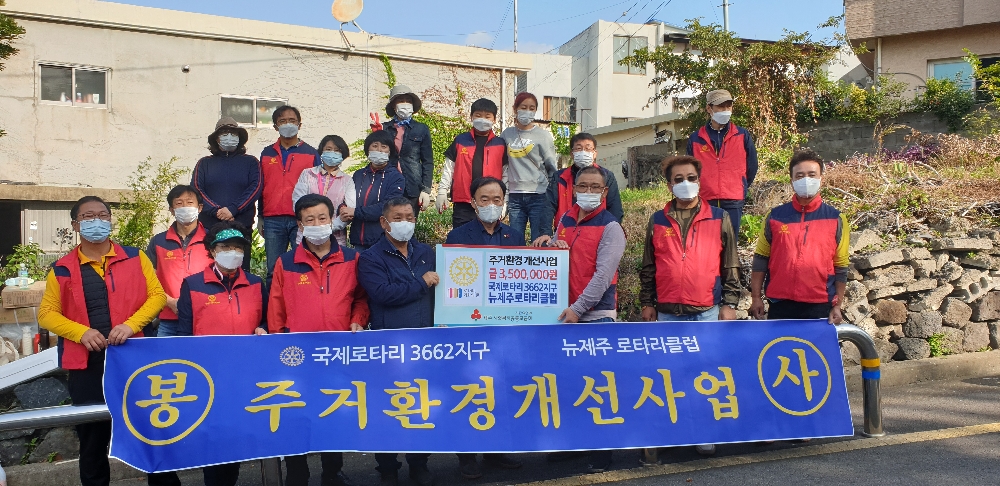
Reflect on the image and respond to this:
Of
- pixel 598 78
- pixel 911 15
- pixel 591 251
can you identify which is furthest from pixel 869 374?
pixel 598 78

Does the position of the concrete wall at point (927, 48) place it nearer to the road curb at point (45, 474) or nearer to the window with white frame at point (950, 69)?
the window with white frame at point (950, 69)

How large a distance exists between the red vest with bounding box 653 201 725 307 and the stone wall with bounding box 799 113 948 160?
11948 millimetres

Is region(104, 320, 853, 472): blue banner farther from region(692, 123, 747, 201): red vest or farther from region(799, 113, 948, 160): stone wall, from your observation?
region(799, 113, 948, 160): stone wall

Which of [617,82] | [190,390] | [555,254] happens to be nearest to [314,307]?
[190,390]

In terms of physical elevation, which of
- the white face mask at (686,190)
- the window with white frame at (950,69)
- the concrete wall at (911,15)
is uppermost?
the concrete wall at (911,15)

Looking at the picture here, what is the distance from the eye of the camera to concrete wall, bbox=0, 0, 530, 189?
13523mm

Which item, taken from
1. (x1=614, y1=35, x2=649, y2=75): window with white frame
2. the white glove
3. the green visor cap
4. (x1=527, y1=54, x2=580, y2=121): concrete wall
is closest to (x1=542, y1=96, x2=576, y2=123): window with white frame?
(x1=527, y1=54, x2=580, y2=121): concrete wall

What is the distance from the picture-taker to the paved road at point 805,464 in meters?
4.66

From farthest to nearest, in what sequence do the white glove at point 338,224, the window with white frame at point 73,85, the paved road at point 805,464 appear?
1. the window with white frame at point 73,85
2. the white glove at point 338,224
3. the paved road at point 805,464

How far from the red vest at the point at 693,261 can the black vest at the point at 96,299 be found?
11.0 feet

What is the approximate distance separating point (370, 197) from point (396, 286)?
183 centimetres

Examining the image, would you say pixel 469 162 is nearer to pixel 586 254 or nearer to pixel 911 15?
pixel 586 254

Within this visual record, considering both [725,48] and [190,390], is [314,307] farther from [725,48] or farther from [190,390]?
[725,48]

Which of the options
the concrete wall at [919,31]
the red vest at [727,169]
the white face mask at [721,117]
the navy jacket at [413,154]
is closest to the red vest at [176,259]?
the navy jacket at [413,154]
